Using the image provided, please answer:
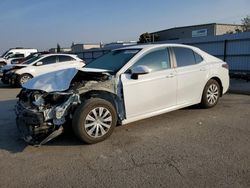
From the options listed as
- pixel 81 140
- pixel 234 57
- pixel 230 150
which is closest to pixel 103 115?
pixel 81 140

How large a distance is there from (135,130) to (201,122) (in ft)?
4.59

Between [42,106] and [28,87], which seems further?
[28,87]

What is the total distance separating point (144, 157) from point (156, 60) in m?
2.21

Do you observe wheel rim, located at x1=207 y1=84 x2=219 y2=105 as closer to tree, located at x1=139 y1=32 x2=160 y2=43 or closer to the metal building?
the metal building

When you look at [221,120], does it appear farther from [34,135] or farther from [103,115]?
[34,135]

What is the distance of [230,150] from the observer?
13.9 feet

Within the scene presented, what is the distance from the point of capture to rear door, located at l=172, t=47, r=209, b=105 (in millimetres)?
5902

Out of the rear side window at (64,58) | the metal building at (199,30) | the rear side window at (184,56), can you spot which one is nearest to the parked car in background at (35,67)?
the rear side window at (64,58)

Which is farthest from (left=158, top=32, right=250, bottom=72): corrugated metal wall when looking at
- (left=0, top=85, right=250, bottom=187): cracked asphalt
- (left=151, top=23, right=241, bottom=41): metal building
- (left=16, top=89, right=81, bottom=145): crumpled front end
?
(left=151, top=23, right=241, bottom=41): metal building

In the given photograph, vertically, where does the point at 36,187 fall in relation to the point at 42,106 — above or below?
below

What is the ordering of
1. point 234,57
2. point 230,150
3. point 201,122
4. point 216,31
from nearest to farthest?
point 230,150, point 201,122, point 234,57, point 216,31

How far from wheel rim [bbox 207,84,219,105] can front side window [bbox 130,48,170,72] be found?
1.47m

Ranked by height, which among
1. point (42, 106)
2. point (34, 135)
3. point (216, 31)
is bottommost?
point (34, 135)

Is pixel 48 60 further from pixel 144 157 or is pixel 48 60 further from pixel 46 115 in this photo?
pixel 144 157
